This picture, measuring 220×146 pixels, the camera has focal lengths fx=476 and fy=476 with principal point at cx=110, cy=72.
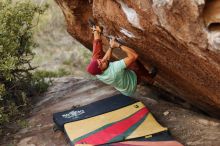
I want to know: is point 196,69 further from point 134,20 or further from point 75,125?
point 75,125

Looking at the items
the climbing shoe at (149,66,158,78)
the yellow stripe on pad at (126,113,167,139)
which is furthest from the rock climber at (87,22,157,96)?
the yellow stripe on pad at (126,113,167,139)

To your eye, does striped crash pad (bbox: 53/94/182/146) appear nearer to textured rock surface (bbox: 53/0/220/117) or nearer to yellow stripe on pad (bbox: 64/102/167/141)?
yellow stripe on pad (bbox: 64/102/167/141)

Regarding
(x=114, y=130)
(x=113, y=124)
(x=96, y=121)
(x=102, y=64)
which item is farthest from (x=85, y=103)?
(x=102, y=64)

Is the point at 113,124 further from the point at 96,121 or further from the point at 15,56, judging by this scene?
the point at 15,56

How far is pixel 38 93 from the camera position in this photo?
10633mm

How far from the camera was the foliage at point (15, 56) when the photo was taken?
9083 millimetres

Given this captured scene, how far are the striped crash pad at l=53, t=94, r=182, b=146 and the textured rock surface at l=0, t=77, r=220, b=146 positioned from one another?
0.31 meters

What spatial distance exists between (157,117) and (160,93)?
113 centimetres

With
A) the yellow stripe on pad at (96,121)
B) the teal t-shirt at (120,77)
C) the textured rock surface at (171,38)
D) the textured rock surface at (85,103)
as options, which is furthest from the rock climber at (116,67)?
the textured rock surface at (85,103)

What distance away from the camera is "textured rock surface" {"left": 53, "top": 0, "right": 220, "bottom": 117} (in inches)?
229

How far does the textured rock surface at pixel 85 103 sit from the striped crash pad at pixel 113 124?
0.31m

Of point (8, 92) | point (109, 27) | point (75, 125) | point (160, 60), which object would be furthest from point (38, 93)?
point (160, 60)

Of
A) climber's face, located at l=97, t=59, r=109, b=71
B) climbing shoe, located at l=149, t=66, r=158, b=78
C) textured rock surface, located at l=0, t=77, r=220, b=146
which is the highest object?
climber's face, located at l=97, t=59, r=109, b=71

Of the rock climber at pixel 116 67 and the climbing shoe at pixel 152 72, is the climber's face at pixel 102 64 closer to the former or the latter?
the rock climber at pixel 116 67
